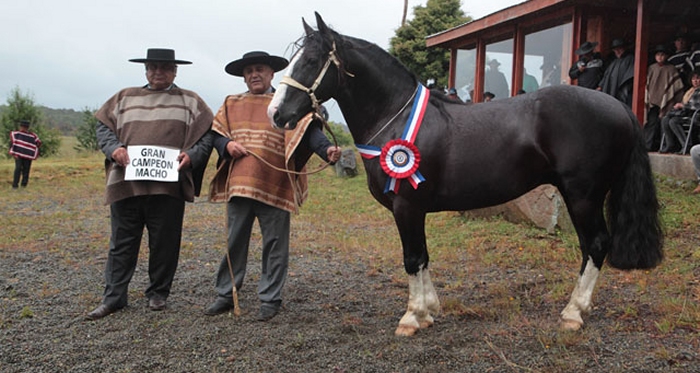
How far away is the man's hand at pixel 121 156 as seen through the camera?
3764mm

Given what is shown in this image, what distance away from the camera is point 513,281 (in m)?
4.65

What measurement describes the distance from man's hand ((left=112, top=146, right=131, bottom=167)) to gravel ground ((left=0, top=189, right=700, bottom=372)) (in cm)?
111

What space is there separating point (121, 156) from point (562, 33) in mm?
9331

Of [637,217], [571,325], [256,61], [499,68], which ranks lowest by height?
[571,325]

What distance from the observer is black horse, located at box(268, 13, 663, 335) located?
10.8 ft

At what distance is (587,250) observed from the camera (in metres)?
3.54

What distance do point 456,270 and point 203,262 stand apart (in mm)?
2647

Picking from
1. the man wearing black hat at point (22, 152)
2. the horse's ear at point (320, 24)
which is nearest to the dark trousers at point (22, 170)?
the man wearing black hat at point (22, 152)

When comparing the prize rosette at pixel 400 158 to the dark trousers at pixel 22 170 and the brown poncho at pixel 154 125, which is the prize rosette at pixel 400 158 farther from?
the dark trousers at pixel 22 170

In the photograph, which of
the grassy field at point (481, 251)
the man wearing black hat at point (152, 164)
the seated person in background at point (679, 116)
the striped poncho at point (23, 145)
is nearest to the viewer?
the grassy field at point (481, 251)

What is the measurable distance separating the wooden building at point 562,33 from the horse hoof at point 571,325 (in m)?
6.08

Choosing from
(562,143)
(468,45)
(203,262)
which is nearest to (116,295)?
(203,262)

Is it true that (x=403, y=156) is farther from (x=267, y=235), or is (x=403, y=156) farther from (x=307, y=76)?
(x=267, y=235)

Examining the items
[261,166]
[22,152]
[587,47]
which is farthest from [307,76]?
[22,152]
